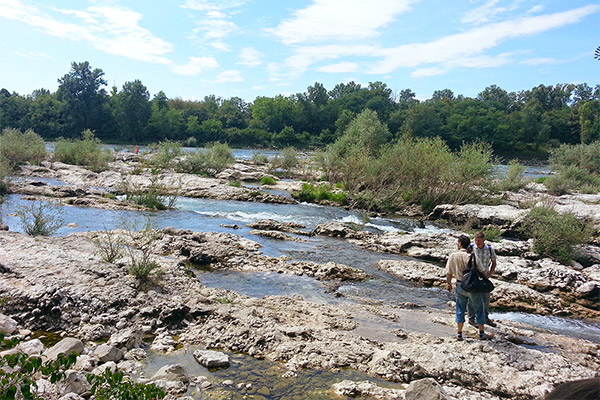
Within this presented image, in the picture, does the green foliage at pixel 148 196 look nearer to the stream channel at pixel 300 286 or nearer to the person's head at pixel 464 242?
the stream channel at pixel 300 286

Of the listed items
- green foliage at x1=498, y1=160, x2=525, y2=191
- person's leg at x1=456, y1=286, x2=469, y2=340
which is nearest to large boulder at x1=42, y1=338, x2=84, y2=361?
person's leg at x1=456, y1=286, x2=469, y2=340

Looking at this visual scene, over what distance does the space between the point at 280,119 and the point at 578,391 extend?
119455 mm

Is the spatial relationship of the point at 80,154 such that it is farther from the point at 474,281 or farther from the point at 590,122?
the point at 590,122

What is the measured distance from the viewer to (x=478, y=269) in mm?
8086

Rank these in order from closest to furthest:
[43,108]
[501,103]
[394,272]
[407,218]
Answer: [394,272]
[407,218]
[43,108]
[501,103]

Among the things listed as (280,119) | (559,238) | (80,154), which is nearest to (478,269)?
(559,238)

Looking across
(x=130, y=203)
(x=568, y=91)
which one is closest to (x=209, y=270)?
(x=130, y=203)

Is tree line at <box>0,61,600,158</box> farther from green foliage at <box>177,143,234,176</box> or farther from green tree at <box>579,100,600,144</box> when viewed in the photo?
green foliage at <box>177,143,234,176</box>

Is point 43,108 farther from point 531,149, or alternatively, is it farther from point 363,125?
point 531,149

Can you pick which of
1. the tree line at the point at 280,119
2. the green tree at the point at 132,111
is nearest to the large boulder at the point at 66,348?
the tree line at the point at 280,119

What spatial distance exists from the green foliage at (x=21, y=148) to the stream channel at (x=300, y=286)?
13595 millimetres

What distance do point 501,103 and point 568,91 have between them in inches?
946

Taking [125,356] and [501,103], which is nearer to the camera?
[125,356]

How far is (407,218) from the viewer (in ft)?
84.2
